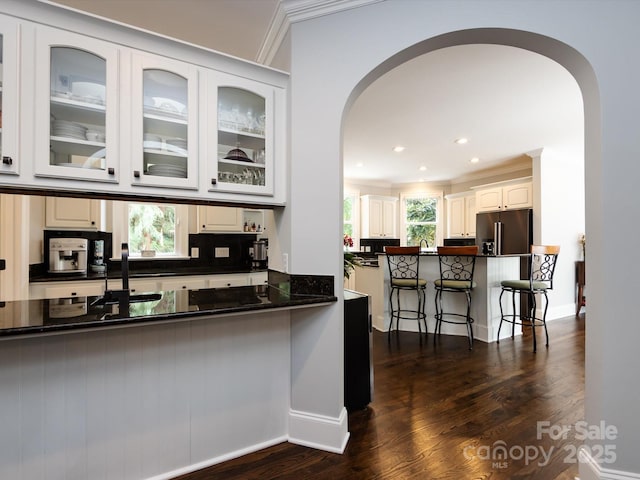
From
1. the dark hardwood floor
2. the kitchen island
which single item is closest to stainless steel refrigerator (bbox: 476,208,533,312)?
the kitchen island

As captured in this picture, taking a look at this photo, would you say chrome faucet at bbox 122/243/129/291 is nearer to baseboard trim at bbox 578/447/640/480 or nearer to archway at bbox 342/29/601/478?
archway at bbox 342/29/601/478

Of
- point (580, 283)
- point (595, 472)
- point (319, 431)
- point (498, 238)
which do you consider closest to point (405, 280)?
point (498, 238)

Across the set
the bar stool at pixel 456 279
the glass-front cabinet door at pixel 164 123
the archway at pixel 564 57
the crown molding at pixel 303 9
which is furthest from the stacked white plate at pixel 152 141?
the bar stool at pixel 456 279

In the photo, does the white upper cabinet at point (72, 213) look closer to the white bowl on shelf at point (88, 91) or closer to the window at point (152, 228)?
the window at point (152, 228)

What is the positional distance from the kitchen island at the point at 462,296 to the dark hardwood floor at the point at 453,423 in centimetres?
54

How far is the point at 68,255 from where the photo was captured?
3.05 meters

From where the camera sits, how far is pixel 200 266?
4.01 meters

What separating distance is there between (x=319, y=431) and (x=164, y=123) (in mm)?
1990

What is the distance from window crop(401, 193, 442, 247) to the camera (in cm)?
716

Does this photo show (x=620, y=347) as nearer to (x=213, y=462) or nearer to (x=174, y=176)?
(x=213, y=462)

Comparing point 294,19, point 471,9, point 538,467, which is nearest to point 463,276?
point 538,467

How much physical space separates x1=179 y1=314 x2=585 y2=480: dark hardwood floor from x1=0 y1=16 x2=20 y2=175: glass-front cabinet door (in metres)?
1.78

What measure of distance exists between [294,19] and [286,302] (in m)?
1.75

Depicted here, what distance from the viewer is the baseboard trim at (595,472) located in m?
1.40
